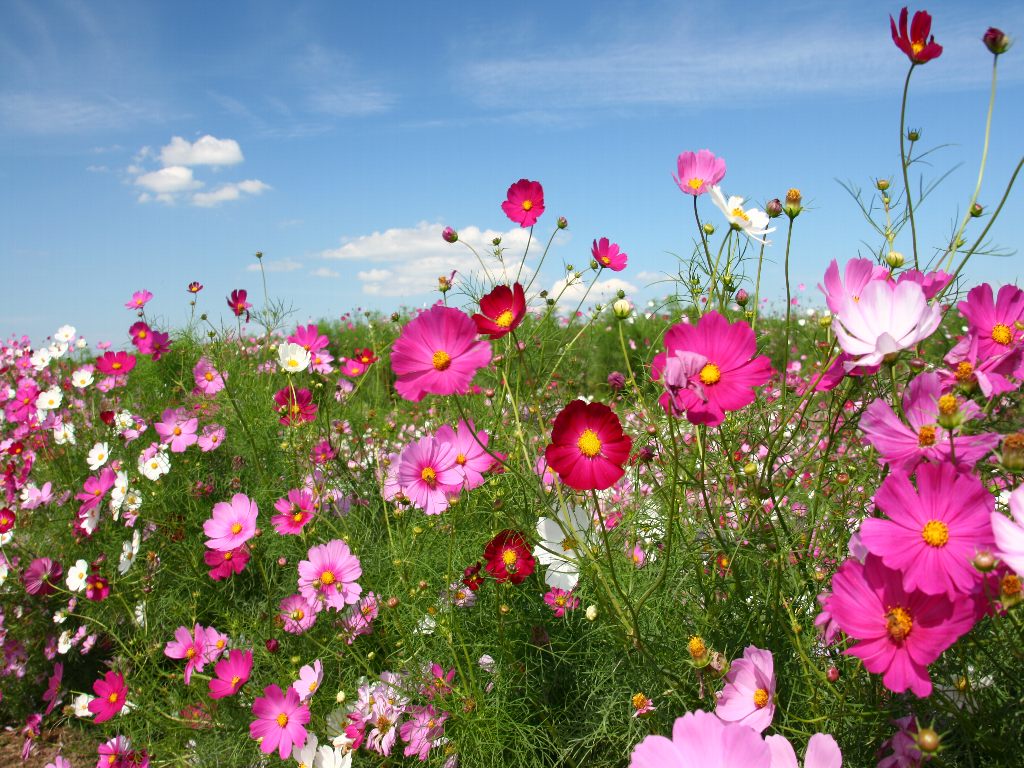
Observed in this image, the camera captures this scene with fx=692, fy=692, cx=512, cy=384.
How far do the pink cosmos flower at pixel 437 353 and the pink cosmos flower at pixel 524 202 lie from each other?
441mm

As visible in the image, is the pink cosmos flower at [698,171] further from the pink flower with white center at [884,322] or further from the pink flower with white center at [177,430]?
the pink flower with white center at [177,430]

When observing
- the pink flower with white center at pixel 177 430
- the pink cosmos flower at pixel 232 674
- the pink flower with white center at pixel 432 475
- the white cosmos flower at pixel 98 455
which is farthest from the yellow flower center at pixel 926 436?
the white cosmos flower at pixel 98 455

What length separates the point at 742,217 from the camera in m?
1.18

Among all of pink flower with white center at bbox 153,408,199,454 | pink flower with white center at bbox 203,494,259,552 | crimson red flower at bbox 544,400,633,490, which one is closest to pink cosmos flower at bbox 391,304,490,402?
crimson red flower at bbox 544,400,633,490

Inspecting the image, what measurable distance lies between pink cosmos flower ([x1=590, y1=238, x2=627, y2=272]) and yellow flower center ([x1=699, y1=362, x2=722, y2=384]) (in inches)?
31.3

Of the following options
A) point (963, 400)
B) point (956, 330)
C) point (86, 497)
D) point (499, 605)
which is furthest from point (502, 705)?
point (956, 330)

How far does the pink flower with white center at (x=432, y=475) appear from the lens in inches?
50.6

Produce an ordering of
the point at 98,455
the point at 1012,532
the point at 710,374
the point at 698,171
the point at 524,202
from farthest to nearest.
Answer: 1. the point at 98,455
2. the point at 524,202
3. the point at 698,171
4. the point at 710,374
5. the point at 1012,532

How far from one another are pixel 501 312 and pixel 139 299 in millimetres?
2486

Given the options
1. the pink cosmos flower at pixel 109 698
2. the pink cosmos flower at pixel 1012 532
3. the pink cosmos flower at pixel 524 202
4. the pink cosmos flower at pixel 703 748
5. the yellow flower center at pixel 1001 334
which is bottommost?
the pink cosmos flower at pixel 109 698

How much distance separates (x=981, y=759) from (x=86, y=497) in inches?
97.6

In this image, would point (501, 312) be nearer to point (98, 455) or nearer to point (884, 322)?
point (884, 322)

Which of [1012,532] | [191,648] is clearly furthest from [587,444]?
[191,648]

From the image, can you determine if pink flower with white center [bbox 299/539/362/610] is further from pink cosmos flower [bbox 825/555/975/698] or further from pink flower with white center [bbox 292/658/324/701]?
pink cosmos flower [bbox 825/555/975/698]
